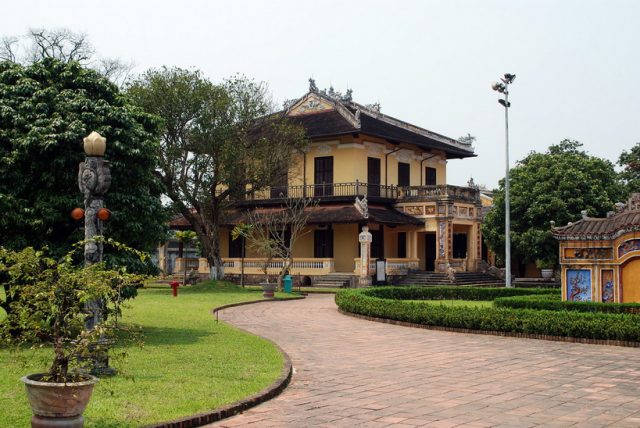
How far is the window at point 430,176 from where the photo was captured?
136 feet

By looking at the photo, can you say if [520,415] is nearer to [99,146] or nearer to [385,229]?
[99,146]

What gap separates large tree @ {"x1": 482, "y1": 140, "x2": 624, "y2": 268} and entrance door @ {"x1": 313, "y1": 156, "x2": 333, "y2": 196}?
8599 mm

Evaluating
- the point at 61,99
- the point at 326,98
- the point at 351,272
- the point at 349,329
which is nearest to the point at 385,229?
the point at 351,272

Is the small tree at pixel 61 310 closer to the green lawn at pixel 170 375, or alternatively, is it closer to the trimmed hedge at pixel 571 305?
the green lawn at pixel 170 375

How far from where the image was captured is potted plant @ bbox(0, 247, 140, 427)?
6492 millimetres

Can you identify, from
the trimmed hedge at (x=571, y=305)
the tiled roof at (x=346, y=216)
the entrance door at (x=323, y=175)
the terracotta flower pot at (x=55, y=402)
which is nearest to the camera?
the terracotta flower pot at (x=55, y=402)

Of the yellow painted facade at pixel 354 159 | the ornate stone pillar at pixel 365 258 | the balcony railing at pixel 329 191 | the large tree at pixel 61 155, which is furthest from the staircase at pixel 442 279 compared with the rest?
the large tree at pixel 61 155

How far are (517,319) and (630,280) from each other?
16.4 feet

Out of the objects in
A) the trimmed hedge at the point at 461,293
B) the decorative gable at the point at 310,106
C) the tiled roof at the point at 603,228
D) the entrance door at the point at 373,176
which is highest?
the decorative gable at the point at 310,106

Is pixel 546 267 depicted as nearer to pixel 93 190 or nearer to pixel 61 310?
pixel 93 190

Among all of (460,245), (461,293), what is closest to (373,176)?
(460,245)

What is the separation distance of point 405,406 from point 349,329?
855 cm

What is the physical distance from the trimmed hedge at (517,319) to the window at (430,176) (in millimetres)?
22605

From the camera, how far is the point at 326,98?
130 feet
